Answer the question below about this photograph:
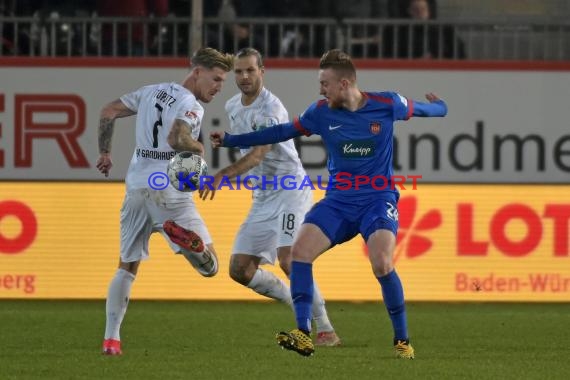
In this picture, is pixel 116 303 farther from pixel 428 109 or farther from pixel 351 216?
pixel 428 109

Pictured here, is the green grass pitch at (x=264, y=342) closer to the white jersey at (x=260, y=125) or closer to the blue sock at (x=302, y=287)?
the blue sock at (x=302, y=287)

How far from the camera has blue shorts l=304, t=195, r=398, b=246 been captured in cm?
874

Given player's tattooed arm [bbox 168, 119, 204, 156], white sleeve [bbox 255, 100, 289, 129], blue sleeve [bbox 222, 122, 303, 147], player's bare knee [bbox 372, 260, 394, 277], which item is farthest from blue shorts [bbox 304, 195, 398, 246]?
white sleeve [bbox 255, 100, 289, 129]

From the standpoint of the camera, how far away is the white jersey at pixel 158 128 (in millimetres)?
9219

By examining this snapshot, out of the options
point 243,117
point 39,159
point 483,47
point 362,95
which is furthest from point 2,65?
point 362,95

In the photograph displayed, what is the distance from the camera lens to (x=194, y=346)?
9.97 meters

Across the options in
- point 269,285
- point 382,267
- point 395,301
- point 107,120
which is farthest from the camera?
point 269,285

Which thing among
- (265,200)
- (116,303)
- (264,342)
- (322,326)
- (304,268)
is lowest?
(264,342)

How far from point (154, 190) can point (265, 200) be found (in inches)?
58.3

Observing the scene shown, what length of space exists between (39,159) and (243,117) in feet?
21.2

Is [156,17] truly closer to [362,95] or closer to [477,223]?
[477,223]

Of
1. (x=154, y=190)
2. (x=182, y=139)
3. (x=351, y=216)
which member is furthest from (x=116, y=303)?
(x=351, y=216)

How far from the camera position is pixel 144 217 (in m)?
9.32

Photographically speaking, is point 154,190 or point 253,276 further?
point 253,276
